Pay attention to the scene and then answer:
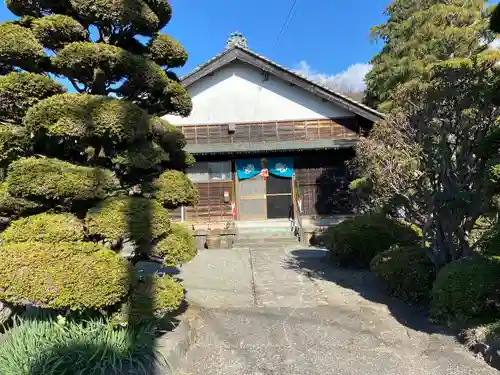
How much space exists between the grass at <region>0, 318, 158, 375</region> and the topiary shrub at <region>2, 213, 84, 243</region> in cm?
83

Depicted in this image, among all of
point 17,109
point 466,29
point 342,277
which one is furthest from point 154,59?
point 466,29

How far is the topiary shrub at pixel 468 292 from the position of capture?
4.68m

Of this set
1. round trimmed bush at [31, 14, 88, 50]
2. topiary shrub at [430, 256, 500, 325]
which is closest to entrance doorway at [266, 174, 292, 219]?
topiary shrub at [430, 256, 500, 325]

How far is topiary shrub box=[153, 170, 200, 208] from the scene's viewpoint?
15.3 feet

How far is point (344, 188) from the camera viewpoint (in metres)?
14.5

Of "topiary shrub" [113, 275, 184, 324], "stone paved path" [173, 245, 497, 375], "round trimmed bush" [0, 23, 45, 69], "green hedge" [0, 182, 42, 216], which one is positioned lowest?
"stone paved path" [173, 245, 497, 375]

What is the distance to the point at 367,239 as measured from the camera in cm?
874

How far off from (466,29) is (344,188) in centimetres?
701

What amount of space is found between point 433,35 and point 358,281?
11309 millimetres

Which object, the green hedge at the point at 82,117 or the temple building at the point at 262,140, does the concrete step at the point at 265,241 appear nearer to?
the temple building at the point at 262,140

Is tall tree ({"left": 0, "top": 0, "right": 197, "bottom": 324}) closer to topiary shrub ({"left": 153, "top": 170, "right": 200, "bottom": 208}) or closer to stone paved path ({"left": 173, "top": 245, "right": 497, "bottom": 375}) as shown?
topiary shrub ({"left": 153, "top": 170, "right": 200, "bottom": 208})

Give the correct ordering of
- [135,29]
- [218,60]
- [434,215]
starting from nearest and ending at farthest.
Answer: [135,29] → [434,215] → [218,60]

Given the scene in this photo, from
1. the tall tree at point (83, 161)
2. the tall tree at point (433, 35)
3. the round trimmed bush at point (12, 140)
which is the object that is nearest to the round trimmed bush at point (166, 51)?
the tall tree at point (83, 161)

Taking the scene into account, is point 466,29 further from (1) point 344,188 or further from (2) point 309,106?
(1) point 344,188
